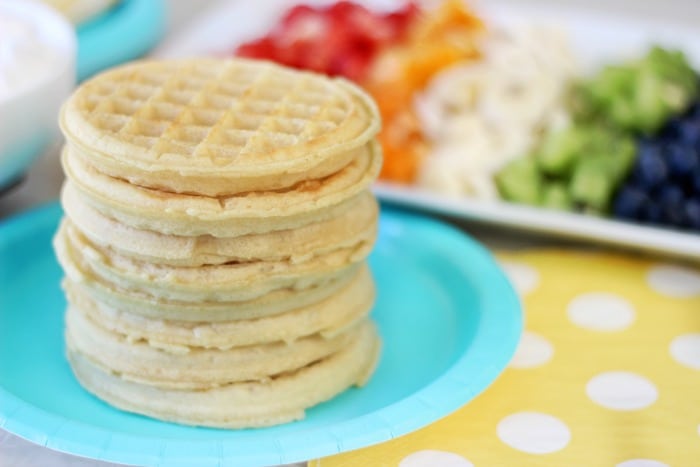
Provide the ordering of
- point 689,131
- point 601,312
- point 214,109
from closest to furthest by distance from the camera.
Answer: point 214,109, point 601,312, point 689,131

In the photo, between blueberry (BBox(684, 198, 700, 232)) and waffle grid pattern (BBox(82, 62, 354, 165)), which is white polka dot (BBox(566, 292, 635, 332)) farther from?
waffle grid pattern (BBox(82, 62, 354, 165))

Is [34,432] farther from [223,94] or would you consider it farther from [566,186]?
[566,186]

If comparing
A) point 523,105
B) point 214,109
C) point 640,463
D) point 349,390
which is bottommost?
point 349,390

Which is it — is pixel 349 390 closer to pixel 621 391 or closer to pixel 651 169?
pixel 621 391

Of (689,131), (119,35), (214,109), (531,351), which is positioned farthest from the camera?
(119,35)

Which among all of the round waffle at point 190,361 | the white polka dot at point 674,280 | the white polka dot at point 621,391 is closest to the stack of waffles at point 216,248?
the round waffle at point 190,361

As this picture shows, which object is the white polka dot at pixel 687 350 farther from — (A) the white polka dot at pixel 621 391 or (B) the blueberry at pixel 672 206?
(B) the blueberry at pixel 672 206

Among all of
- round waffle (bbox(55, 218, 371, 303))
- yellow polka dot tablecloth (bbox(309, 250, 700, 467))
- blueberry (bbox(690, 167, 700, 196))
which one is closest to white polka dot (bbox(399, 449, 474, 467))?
yellow polka dot tablecloth (bbox(309, 250, 700, 467))

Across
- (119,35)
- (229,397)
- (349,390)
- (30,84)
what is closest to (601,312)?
(349,390)
